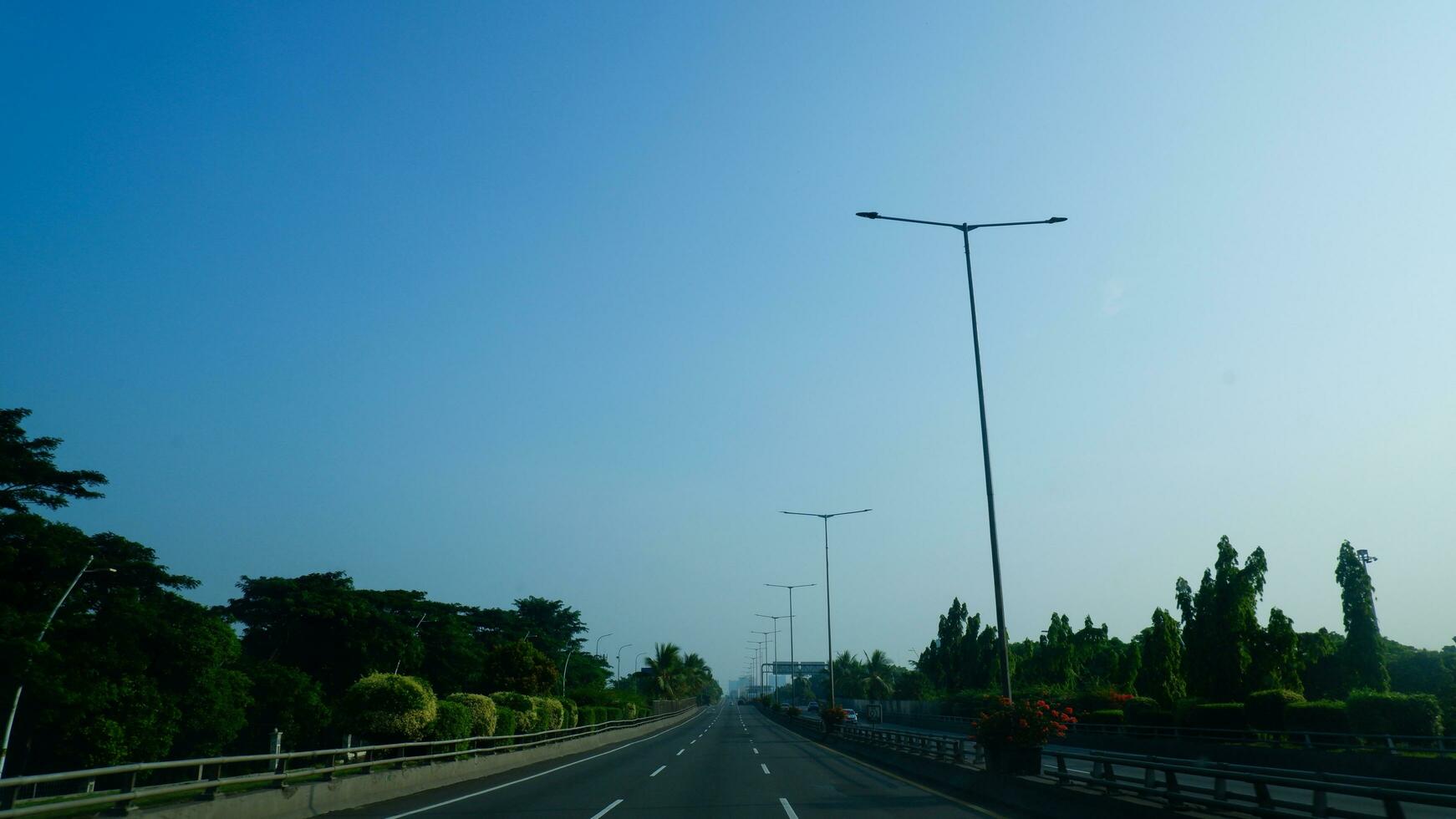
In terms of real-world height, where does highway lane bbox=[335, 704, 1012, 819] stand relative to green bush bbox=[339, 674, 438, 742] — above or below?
below

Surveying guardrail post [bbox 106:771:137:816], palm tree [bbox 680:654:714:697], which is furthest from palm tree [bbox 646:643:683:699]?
guardrail post [bbox 106:771:137:816]

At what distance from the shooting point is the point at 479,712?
99.7 feet

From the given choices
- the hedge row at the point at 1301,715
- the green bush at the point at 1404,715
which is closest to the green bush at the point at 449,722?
the hedge row at the point at 1301,715

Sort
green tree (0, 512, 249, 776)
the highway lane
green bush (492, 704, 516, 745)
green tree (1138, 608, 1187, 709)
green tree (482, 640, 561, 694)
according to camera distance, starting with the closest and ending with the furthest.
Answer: the highway lane → green bush (492, 704, 516, 745) → green tree (0, 512, 249, 776) → green tree (1138, 608, 1187, 709) → green tree (482, 640, 561, 694)

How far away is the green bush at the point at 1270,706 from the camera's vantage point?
3712 centimetres

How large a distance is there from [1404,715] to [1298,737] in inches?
215

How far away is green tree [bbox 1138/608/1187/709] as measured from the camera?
5275 cm

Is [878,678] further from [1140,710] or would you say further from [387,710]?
[387,710]

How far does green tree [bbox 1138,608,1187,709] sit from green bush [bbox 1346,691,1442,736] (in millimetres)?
22297

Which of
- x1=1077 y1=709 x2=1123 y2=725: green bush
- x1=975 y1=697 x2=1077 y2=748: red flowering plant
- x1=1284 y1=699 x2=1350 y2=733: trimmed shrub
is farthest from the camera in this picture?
x1=1077 y1=709 x2=1123 y2=725: green bush

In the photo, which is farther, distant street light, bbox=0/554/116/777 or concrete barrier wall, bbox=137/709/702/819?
distant street light, bbox=0/554/116/777

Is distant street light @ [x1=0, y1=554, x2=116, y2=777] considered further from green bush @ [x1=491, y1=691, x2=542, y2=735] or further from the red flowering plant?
the red flowering plant

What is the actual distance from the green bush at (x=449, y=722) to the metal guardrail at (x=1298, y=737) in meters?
17.6

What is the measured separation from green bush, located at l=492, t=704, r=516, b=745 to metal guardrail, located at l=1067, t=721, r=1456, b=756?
61.0 feet
